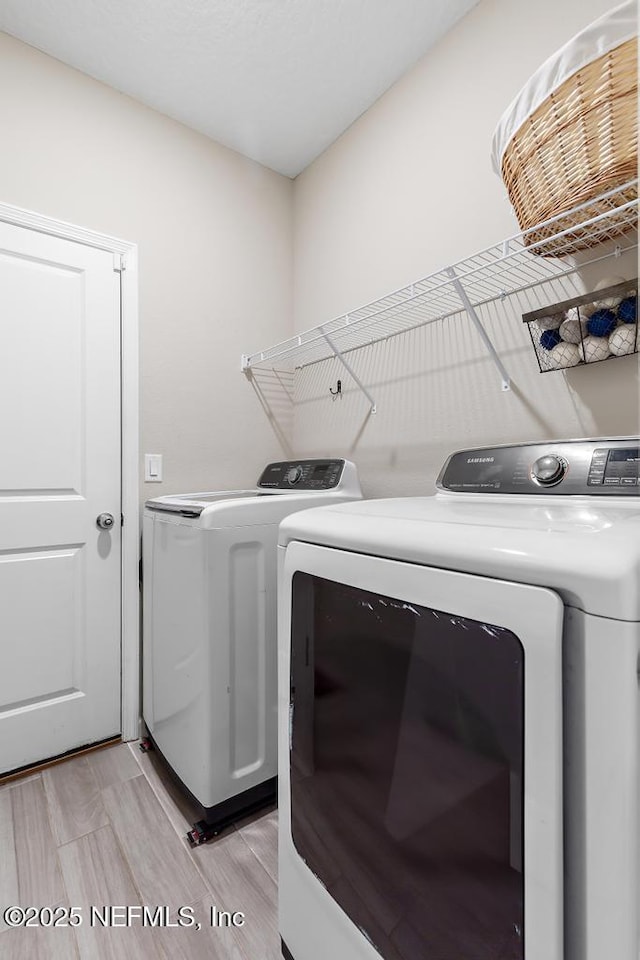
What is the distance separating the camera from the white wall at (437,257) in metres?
1.36

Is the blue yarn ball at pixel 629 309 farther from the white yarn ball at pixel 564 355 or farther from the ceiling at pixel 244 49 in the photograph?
the ceiling at pixel 244 49

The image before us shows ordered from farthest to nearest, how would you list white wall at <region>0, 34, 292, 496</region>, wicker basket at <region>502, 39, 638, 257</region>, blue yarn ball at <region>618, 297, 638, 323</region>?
white wall at <region>0, 34, 292, 496</region>
blue yarn ball at <region>618, 297, 638, 323</region>
wicker basket at <region>502, 39, 638, 257</region>

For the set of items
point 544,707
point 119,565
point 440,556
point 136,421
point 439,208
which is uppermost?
point 439,208

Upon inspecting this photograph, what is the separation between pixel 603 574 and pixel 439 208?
1.66m

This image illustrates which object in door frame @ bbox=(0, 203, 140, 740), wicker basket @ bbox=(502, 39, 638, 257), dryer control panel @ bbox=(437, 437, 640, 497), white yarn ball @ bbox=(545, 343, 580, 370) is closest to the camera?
wicker basket @ bbox=(502, 39, 638, 257)

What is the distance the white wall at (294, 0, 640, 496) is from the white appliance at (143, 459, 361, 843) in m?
0.60

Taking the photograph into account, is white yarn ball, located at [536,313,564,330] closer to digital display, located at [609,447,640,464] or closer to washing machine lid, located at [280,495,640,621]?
digital display, located at [609,447,640,464]

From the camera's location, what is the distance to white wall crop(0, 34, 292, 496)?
1777 mm

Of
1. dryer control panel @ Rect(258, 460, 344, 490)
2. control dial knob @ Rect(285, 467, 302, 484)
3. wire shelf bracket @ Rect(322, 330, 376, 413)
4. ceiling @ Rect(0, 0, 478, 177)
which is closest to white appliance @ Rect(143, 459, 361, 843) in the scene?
dryer control panel @ Rect(258, 460, 344, 490)

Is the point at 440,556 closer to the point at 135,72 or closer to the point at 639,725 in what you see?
the point at 639,725

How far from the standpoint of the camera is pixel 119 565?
1943mm

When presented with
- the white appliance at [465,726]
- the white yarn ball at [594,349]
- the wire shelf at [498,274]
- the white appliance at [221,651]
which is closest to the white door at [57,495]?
the white appliance at [221,651]

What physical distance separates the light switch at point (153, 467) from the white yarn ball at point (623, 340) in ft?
5.79

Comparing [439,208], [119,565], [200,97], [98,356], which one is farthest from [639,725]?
[200,97]
